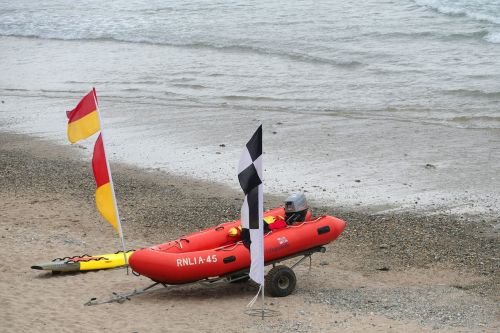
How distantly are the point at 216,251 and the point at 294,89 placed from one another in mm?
15277

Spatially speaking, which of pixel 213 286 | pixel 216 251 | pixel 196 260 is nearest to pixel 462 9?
pixel 213 286

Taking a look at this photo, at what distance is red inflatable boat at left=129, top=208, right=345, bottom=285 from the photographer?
11.7m

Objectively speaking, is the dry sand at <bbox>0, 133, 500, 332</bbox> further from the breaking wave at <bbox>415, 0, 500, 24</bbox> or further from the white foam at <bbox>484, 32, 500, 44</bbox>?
the breaking wave at <bbox>415, 0, 500, 24</bbox>

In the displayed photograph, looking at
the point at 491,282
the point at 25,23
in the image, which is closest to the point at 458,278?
the point at 491,282

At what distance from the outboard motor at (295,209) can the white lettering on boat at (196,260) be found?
152 centimetres

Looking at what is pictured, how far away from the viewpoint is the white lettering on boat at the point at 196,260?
1174cm

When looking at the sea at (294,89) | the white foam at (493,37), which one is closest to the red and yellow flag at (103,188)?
the sea at (294,89)

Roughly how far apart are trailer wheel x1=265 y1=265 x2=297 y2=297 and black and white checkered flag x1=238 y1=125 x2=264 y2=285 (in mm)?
906

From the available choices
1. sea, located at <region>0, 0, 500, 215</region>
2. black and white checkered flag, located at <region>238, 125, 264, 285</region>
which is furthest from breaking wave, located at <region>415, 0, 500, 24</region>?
black and white checkered flag, located at <region>238, 125, 264, 285</region>

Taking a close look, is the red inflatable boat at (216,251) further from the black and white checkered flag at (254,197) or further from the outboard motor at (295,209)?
the black and white checkered flag at (254,197)

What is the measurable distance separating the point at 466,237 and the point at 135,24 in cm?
2925

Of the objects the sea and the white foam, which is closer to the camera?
the sea

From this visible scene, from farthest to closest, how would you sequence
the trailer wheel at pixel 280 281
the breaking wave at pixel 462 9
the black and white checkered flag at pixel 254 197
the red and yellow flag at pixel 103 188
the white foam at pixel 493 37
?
the breaking wave at pixel 462 9
the white foam at pixel 493 37
the red and yellow flag at pixel 103 188
the trailer wheel at pixel 280 281
the black and white checkered flag at pixel 254 197

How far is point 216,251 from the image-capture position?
11961mm
